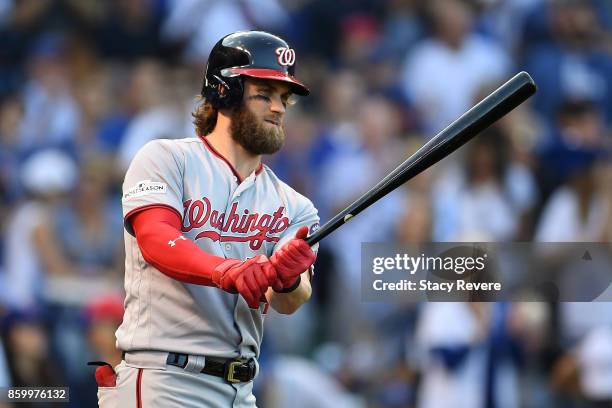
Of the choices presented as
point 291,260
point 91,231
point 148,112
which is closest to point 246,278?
point 291,260

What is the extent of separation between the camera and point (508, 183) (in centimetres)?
723

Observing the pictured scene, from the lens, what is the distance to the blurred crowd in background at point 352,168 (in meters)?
6.64

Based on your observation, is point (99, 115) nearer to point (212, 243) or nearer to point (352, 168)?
point (352, 168)

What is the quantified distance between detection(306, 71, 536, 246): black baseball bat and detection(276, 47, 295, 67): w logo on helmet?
22.9 inches

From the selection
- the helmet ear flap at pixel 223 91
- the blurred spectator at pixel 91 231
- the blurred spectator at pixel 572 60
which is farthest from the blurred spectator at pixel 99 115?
the helmet ear flap at pixel 223 91

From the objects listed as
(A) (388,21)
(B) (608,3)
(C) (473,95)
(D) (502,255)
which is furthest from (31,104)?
(B) (608,3)

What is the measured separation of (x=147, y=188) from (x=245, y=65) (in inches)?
23.6

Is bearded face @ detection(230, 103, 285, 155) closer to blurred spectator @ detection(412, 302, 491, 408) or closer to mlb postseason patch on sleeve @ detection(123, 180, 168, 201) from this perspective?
mlb postseason patch on sleeve @ detection(123, 180, 168, 201)

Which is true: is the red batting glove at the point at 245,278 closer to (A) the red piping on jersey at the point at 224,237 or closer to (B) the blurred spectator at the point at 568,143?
(A) the red piping on jersey at the point at 224,237

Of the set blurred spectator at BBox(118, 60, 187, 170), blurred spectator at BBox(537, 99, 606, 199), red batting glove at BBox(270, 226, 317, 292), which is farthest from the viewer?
blurred spectator at BBox(118, 60, 187, 170)

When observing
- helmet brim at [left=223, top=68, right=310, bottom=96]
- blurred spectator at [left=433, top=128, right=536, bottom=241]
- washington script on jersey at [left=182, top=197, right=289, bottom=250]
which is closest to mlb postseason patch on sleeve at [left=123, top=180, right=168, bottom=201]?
washington script on jersey at [left=182, top=197, right=289, bottom=250]

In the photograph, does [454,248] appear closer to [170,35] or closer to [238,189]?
[238,189]

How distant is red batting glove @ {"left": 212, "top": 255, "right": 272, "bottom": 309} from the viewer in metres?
3.22

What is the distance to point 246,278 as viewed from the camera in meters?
3.23
